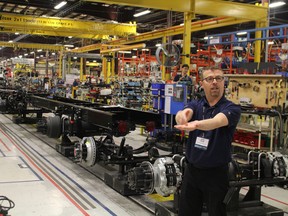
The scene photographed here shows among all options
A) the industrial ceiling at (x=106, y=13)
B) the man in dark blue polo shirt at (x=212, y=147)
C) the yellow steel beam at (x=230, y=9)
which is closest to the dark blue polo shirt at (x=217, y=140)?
the man in dark blue polo shirt at (x=212, y=147)

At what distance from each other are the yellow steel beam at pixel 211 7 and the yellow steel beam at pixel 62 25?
7.34m

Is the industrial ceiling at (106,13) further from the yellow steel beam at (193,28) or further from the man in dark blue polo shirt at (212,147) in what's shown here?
the man in dark blue polo shirt at (212,147)

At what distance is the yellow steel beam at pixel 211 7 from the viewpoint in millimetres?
9188

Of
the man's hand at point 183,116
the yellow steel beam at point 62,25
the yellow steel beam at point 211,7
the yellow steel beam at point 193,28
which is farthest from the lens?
the yellow steel beam at point 62,25

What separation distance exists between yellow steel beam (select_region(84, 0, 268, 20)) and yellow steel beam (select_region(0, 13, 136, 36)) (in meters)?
7.34

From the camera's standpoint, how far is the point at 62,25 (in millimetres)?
16250

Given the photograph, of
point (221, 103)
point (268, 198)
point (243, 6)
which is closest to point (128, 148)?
point (268, 198)

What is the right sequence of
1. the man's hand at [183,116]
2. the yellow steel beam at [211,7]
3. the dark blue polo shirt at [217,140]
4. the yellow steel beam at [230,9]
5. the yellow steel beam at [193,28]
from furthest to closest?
the yellow steel beam at [193,28] < the yellow steel beam at [230,9] < the yellow steel beam at [211,7] < the dark blue polo shirt at [217,140] < the man's hand at [183,116]

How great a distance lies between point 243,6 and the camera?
10391 mm

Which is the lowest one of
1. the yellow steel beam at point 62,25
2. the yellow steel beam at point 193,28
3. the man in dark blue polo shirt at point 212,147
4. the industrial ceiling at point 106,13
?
the man in dark blue polo shirt at point 212,147

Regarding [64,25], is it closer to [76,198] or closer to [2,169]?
[2,169]

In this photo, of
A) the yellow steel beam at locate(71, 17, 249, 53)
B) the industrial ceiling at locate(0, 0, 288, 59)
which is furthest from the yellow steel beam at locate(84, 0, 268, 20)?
the industrial ceiling at locate(0, 0, 288, 59)

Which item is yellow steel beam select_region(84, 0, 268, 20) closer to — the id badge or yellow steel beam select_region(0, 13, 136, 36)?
the id badge

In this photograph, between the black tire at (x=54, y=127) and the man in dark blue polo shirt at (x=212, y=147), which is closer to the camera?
the man in dark blue polo shirt at (x=212, y=147)
